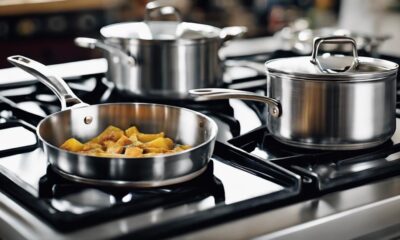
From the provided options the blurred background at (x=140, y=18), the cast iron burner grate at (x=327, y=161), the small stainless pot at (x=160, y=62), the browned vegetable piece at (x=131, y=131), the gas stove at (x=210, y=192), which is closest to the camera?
the gas stove at (x=210, y=192)

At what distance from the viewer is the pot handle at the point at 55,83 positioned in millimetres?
1047

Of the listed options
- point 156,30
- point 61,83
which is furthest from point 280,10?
point 61,83

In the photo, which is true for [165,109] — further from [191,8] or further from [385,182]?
[191,8]

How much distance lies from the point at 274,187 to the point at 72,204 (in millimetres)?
244

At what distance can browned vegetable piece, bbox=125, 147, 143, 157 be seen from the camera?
2.96 feet

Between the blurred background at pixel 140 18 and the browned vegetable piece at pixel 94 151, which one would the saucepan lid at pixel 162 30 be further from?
the blurred background at pixel 140 18

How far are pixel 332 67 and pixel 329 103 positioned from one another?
→ 92 millimetres

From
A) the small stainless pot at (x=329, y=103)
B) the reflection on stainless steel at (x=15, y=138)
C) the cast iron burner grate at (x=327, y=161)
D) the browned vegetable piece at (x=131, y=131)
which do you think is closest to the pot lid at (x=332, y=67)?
the small stainless pot at (x=329, y=103)

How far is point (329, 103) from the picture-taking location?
99 centimetres

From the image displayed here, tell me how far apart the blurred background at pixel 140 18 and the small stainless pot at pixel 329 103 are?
1340 mm

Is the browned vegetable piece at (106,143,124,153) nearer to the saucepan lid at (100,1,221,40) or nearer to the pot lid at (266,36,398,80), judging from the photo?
the pot lid at (266,36,398,80)

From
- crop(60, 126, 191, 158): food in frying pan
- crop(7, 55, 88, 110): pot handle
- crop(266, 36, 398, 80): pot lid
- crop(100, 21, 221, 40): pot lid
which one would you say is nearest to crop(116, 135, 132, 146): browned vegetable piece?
crop(60, 126, 191, 158): food in frying pan

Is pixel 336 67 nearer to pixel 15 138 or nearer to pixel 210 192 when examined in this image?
pixel 210 192

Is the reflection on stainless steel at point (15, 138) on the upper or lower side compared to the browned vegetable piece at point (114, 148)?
lower
